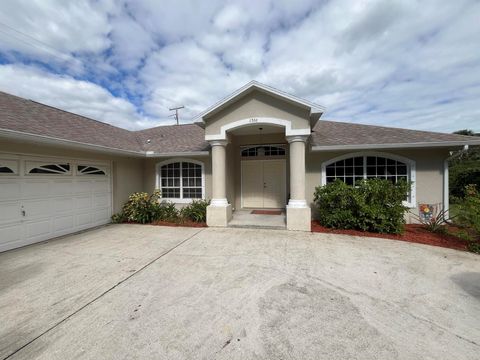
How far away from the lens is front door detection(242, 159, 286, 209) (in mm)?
10141

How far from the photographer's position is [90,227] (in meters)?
8.25

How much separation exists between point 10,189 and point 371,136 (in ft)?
38.7

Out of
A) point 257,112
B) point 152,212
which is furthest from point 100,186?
point 257,112

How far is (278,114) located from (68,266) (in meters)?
7.03

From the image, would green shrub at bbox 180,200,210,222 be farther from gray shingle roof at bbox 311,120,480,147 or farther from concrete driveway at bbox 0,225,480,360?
gray shingle roof at bbox 311,120,480,147

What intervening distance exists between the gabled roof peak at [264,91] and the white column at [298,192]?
98 cm

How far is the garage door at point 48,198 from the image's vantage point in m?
5.86

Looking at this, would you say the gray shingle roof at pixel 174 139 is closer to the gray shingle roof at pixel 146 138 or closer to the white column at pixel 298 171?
the gray shingle roof at pixel 146 138

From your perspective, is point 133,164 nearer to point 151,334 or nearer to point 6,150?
point 6,150

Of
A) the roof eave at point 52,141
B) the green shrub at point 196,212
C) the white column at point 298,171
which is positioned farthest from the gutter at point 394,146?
the roof eave at point 52,141

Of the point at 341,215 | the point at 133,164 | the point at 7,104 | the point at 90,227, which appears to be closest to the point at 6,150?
the point at 7,104

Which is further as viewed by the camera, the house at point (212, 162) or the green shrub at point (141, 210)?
the green shrub at point (141, 210)

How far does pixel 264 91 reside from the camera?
749cm

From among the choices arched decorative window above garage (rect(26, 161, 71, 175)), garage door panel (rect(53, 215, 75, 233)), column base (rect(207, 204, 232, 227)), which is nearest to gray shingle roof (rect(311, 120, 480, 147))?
column base (rect(207, 204, 232, 227))
